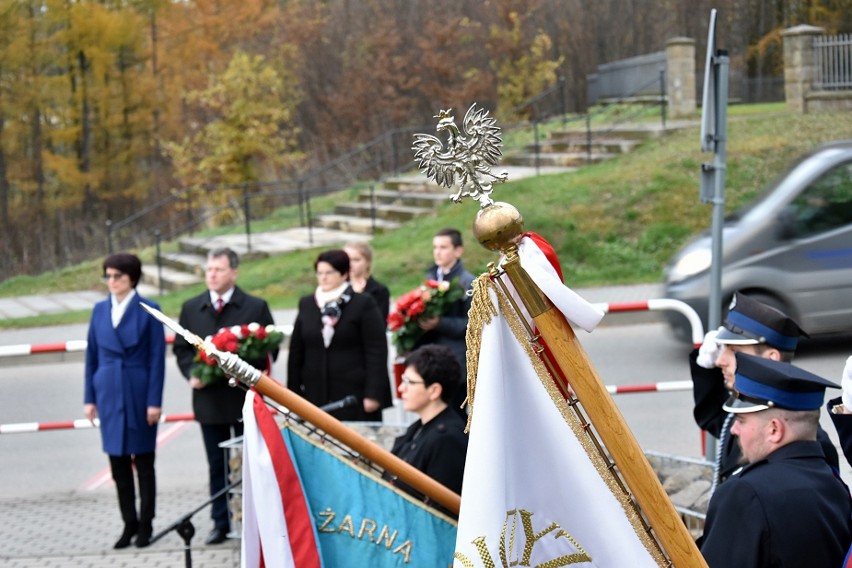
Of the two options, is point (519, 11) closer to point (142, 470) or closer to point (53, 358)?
point (53, 358)

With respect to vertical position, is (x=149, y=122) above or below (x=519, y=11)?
below

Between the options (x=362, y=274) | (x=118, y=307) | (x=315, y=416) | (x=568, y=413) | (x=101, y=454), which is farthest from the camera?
(x=101, y=454)

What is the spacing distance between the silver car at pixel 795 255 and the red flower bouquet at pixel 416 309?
4.86m

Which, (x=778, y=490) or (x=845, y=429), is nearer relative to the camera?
(x=778, y=490)

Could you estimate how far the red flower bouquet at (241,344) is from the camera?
7.22 m

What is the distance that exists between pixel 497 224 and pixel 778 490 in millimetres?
1340

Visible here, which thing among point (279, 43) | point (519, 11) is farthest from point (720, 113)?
point (279, 43)

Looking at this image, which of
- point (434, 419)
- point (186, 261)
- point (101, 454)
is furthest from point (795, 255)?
point (186, 261)

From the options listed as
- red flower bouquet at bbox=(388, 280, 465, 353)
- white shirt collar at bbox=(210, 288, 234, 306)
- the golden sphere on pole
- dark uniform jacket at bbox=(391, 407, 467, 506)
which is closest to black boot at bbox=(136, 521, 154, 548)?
white shirt collar at bbox=(210, 288, 234, 306)

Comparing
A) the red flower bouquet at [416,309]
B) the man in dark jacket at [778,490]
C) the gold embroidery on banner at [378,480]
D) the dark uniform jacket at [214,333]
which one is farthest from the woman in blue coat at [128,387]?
the man in dark jacket at [778,490]

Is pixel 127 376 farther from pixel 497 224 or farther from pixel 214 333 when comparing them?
pixel 497 224

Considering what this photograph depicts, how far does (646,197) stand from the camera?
66.7 ft

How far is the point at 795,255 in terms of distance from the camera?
40.7 ft

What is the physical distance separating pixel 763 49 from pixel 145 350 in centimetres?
2414
